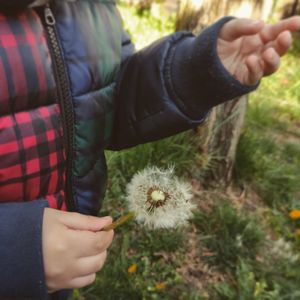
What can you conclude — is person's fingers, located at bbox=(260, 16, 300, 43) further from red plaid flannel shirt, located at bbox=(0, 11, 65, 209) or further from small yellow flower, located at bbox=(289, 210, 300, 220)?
small yellow flower, located at bbox=(289, 210, 300, 220)

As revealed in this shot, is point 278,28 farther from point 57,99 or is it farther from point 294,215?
point 294,215

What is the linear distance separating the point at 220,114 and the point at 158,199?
1.42m

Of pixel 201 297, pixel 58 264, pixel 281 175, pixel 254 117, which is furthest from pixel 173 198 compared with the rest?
pixel 254 117

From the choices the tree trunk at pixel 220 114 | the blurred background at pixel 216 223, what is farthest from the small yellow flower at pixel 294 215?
the tree trunk at pixel 220 114

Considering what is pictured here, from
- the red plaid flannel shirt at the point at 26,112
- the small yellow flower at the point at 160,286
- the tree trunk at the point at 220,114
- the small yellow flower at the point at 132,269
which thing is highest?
the red plaid flannel shirt at the point at 26,112

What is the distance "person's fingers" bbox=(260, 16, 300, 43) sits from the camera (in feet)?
3.03

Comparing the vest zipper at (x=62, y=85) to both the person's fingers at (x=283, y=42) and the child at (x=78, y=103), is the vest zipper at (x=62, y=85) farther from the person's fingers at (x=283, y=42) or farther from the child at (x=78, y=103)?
the person's fingers at (x=283, y=42)

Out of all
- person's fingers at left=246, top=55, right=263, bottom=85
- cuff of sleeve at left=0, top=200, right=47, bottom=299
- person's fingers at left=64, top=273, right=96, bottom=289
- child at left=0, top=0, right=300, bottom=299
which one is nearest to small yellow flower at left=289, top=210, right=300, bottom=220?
child at left=0, top=0, right=300, bottom=299

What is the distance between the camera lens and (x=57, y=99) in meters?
1.01

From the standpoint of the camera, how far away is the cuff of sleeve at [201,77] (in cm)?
105

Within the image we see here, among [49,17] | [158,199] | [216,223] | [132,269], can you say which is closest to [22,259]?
[158,199]

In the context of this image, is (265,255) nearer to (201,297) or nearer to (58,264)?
(201,297)

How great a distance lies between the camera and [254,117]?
3.21 meters

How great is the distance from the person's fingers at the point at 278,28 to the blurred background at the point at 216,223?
79 centimetres
